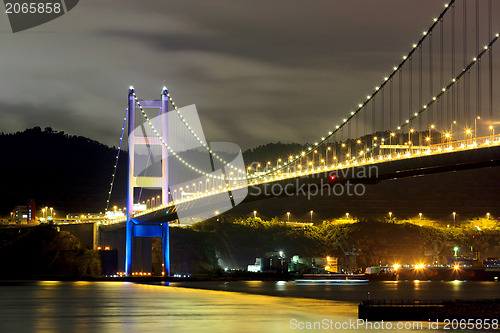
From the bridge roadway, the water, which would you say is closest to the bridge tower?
the bridge roadway

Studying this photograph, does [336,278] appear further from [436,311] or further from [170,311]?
[436,311]

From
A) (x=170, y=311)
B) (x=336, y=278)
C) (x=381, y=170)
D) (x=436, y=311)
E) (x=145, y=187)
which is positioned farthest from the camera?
(x=336, y=278)

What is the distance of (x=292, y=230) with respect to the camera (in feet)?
302

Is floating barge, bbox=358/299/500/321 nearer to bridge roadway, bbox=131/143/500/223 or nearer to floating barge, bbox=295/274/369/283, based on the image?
bridge roadway, bbox=131/143/500/223

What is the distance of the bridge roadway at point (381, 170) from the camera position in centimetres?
4047

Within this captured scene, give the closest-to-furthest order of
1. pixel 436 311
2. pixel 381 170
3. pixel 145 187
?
pixel 436 311 → pixel 381 170 → pixel 145 187

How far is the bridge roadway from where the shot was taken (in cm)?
4047

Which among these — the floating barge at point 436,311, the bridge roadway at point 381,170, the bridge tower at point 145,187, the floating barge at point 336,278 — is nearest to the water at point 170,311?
the floating barge at point 436,311

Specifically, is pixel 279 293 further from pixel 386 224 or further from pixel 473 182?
pixel 473 182

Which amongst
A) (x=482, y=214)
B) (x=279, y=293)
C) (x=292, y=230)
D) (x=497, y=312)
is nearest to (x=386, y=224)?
(x=292, y=230)

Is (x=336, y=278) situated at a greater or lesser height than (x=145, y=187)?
lesser

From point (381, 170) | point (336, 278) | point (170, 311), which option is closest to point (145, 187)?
point (336, 278)

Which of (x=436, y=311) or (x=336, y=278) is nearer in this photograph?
(x=436, y=311)

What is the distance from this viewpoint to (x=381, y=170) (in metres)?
44.8
